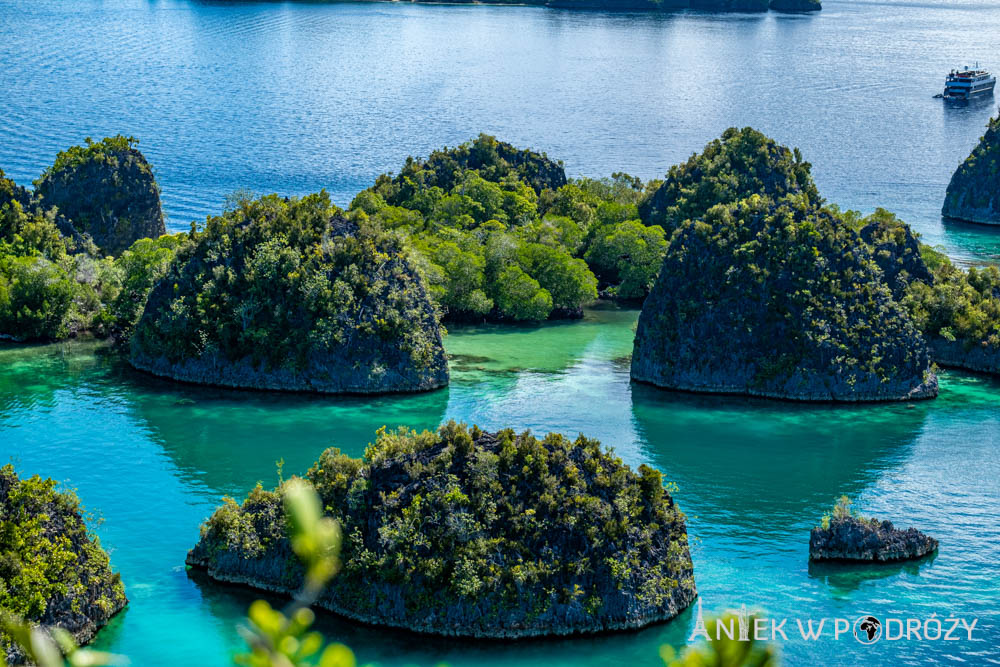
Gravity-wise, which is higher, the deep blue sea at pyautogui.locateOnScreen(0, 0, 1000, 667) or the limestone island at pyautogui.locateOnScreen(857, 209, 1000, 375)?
the limestone island at pyautogui.locateOnScreen(857, 209, 1000, 375)

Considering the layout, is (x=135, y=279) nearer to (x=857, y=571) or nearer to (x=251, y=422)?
(x=251, y=422)

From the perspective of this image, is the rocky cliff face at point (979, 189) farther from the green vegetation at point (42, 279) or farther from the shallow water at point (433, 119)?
the green vegetation at point (42, 279)

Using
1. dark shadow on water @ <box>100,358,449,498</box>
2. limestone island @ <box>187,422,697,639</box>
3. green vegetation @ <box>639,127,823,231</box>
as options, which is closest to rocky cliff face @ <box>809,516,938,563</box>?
limestone island @ <box>187,422,697,639</box>

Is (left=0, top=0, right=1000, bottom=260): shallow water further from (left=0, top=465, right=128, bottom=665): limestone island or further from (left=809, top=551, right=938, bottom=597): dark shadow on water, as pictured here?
(left=809, top=551, right=938, bottom=597): dark shadow on water

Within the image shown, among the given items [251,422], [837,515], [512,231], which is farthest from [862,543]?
[512,231]

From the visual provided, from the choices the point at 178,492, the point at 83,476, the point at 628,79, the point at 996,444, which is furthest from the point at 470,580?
the point at 628,79

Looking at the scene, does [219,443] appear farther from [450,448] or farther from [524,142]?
[524,142]

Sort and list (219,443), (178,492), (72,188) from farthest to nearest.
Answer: (72,188), (219,443), (178,492)

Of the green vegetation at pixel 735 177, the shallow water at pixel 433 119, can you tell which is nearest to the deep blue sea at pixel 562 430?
the shallow water at pixel 433 119
